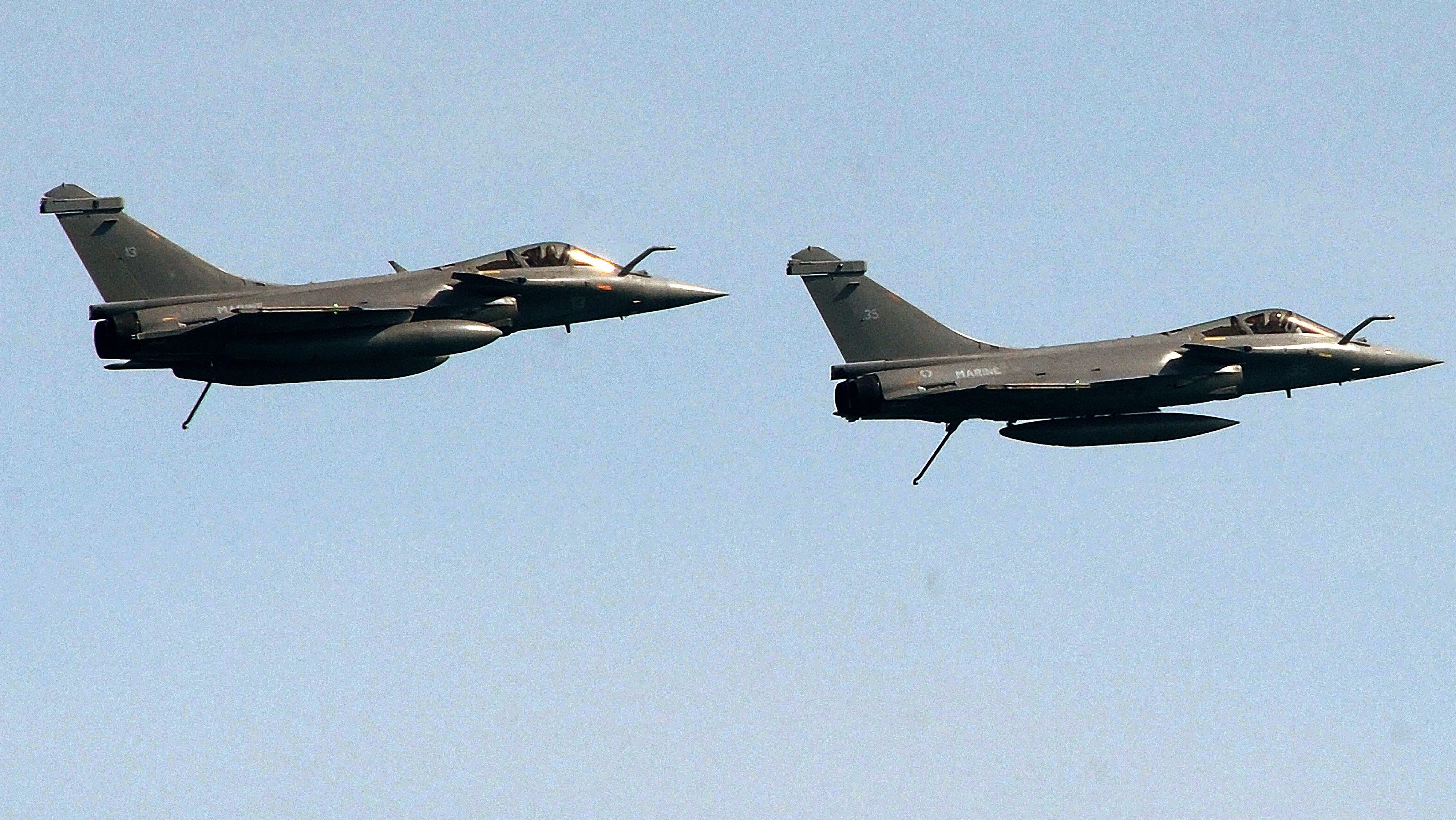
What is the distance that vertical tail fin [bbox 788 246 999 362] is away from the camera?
2413 inches

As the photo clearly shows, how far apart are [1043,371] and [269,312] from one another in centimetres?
1770

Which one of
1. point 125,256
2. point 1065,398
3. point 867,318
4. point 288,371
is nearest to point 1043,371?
point 1065,398

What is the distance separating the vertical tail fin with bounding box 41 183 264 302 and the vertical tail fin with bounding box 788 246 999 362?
12.9 meters

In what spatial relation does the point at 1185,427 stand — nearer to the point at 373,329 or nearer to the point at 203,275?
the point at 373,329

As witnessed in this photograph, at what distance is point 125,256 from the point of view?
59625 mm

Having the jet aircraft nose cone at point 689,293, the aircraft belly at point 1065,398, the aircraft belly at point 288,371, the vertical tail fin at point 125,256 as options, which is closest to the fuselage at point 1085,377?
the aircraft belly at point 1065,398

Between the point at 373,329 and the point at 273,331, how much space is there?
7.32ft

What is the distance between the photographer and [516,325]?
61.5 meters

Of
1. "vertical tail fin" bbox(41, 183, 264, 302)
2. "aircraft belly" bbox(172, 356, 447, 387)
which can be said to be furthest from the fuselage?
"vertical tail fin" bbox(41, 183, 264, 302)

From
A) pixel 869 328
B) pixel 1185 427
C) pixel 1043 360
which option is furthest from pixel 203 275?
pixel 1185 427

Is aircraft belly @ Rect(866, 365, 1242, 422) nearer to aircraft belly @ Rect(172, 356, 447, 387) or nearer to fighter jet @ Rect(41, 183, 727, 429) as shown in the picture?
fighter jet @ Rect(41, 183, 727, 429)

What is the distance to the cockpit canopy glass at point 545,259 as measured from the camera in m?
61.5

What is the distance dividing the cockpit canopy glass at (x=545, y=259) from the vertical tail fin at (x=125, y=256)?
536cm

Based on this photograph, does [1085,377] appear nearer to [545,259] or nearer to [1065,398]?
[1065,398]
